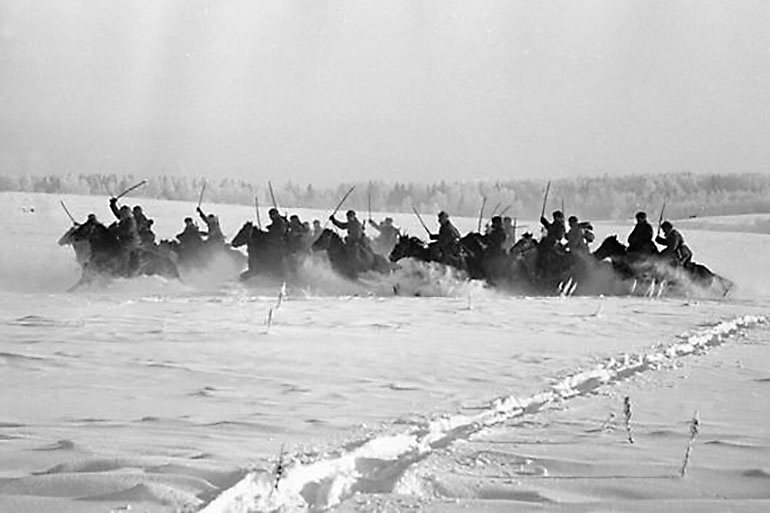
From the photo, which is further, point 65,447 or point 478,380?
point 478,380

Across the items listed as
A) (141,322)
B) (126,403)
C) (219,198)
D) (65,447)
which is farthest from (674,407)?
(219,198)

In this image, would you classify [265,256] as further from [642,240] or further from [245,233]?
[642,240]

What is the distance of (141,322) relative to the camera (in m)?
12.7

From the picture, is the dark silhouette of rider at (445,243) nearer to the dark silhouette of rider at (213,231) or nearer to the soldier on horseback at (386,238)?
the soldier on horseback at (386,238)

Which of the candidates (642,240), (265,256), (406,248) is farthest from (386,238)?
(642,240)

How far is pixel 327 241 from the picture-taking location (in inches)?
853

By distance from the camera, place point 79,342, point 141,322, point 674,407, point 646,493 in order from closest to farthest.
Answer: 1. point 646,493
2. point 674,407
3. point 79,342
4. point 141,322

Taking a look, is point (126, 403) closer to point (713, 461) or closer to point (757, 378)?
point (713, 461)

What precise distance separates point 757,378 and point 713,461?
4.27 meters

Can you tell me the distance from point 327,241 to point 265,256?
130 cm

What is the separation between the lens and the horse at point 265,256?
2175 centimetres

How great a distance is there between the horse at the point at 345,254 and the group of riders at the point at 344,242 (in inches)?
1.1

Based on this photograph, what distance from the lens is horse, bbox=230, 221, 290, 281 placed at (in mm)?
21750

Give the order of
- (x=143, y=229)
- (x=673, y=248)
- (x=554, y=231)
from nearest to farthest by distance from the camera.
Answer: (x=143, y=229) → (x=554, y=231) → (x=673, y=248)
